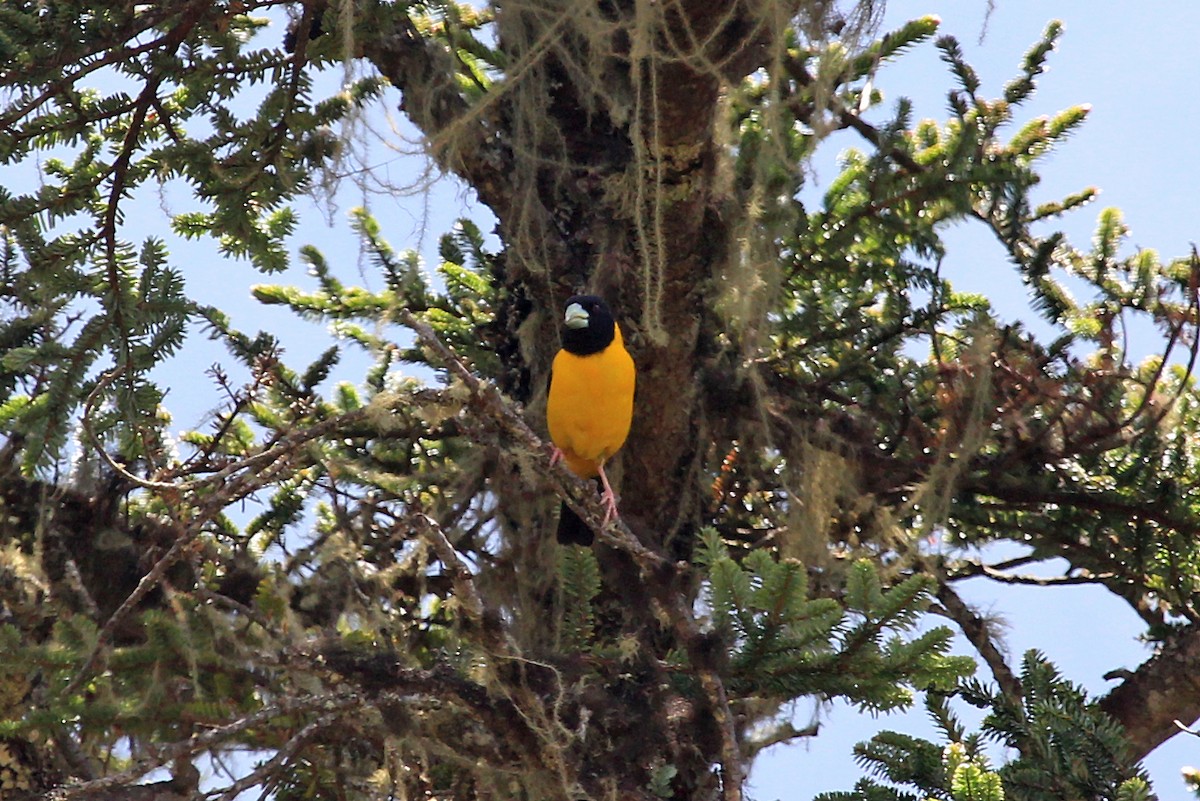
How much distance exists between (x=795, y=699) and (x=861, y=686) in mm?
292

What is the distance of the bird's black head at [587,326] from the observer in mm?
4262

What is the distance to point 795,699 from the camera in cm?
339

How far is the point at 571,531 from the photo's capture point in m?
4.48

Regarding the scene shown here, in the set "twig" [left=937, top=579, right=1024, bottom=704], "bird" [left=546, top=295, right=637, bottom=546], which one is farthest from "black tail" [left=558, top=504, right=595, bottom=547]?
"twig" [left=937, top=579, right=1024, bottom=704]

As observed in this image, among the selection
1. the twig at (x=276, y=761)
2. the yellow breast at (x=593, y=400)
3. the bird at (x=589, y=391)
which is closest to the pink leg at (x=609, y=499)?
the bird at (x=589, y=391)

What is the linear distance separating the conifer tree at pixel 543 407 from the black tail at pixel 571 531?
12cm

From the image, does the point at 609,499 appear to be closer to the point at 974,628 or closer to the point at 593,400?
the point at 593,400

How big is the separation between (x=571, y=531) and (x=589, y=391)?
1.57 feet

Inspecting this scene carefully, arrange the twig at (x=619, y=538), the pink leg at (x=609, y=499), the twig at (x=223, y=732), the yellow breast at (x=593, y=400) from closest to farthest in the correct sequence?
the twig at (x=619, y=538)
the twig at (x=223, y=732)
the pink leg at (x=609, y=499)
the yellow breast at (x=593, y=400)

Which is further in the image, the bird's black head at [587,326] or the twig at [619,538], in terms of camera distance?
the bird's black head at [587,326]

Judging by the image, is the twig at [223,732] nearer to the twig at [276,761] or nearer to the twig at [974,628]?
the twig at [276,761]

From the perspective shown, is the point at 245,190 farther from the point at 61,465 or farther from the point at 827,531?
the point at 827,531

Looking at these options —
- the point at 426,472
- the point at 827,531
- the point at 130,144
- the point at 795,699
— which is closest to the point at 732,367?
the point at 827,531

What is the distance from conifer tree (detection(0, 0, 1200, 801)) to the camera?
361 centimetres
